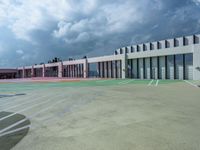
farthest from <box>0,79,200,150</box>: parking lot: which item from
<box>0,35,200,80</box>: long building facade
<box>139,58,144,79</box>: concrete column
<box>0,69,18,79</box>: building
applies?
<box>0,69,18,79</box>: building

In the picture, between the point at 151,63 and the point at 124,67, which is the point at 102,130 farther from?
the point at 124,67

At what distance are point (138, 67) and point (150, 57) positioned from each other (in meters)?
3.37

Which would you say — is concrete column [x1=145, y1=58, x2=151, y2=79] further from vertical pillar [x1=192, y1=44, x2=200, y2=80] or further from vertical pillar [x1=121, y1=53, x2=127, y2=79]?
vertical pillar [x1=192, y1=44, x2=200, y2=80]

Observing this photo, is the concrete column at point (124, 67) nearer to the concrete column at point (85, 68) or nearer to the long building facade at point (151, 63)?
the long building facade at point (151, 63)

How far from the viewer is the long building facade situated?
30.4 m

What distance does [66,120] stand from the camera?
6395mm

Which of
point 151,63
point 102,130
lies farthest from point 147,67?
point 102,130

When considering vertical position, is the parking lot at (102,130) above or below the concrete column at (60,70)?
below

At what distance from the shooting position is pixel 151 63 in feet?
117

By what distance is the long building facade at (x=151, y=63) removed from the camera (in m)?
30.4

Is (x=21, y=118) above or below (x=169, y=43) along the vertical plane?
below

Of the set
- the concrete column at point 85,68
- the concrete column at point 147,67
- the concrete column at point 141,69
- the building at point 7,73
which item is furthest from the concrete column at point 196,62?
the building at point 7,73

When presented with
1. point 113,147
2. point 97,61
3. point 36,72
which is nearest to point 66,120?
point 113,147

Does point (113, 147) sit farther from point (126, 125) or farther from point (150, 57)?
point (150, 57)
